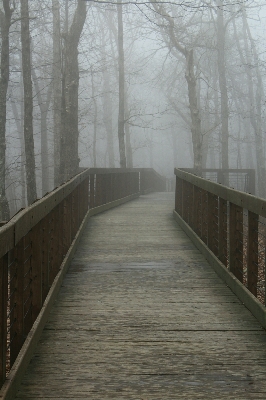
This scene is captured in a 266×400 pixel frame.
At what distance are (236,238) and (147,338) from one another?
2038mm

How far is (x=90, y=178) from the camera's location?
1448cm

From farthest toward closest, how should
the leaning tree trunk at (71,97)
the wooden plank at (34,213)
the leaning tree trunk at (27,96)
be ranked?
the leaning tree trunk at (27,96), the leaning tree trunk at (71,97), the wooden plank at (34,213)

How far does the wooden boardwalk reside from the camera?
13.6 feet

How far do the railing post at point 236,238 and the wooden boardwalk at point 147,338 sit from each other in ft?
0.88

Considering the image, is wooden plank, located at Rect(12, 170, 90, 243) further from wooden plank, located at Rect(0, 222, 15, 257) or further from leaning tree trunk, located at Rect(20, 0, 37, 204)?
leaning tree trunk, located at Rect(20, 0, 37, 204)

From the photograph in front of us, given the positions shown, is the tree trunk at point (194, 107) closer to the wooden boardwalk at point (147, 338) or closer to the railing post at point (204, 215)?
the railing post at point (204, 215)

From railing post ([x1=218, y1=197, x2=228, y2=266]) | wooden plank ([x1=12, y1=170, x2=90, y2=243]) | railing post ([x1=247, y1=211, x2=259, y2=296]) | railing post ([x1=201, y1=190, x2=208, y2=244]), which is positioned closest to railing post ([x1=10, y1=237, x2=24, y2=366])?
wooden plank ([x1=12, y1=170, x2=90, y2=243])

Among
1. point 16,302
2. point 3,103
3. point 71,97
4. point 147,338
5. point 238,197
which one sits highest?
point 71,97

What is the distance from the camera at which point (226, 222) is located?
305 inches

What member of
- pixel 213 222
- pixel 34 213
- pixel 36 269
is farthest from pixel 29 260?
pixel 213 222

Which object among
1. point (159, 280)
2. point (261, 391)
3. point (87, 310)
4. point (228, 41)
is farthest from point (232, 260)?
point (228, 41)

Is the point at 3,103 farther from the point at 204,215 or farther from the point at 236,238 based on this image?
the point at 236,238

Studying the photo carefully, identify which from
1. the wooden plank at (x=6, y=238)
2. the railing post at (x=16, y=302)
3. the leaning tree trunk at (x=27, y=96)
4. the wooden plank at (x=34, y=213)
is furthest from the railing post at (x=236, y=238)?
the leaning tree trunk at (x=27, y=96)

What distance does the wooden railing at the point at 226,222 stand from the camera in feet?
19.6
